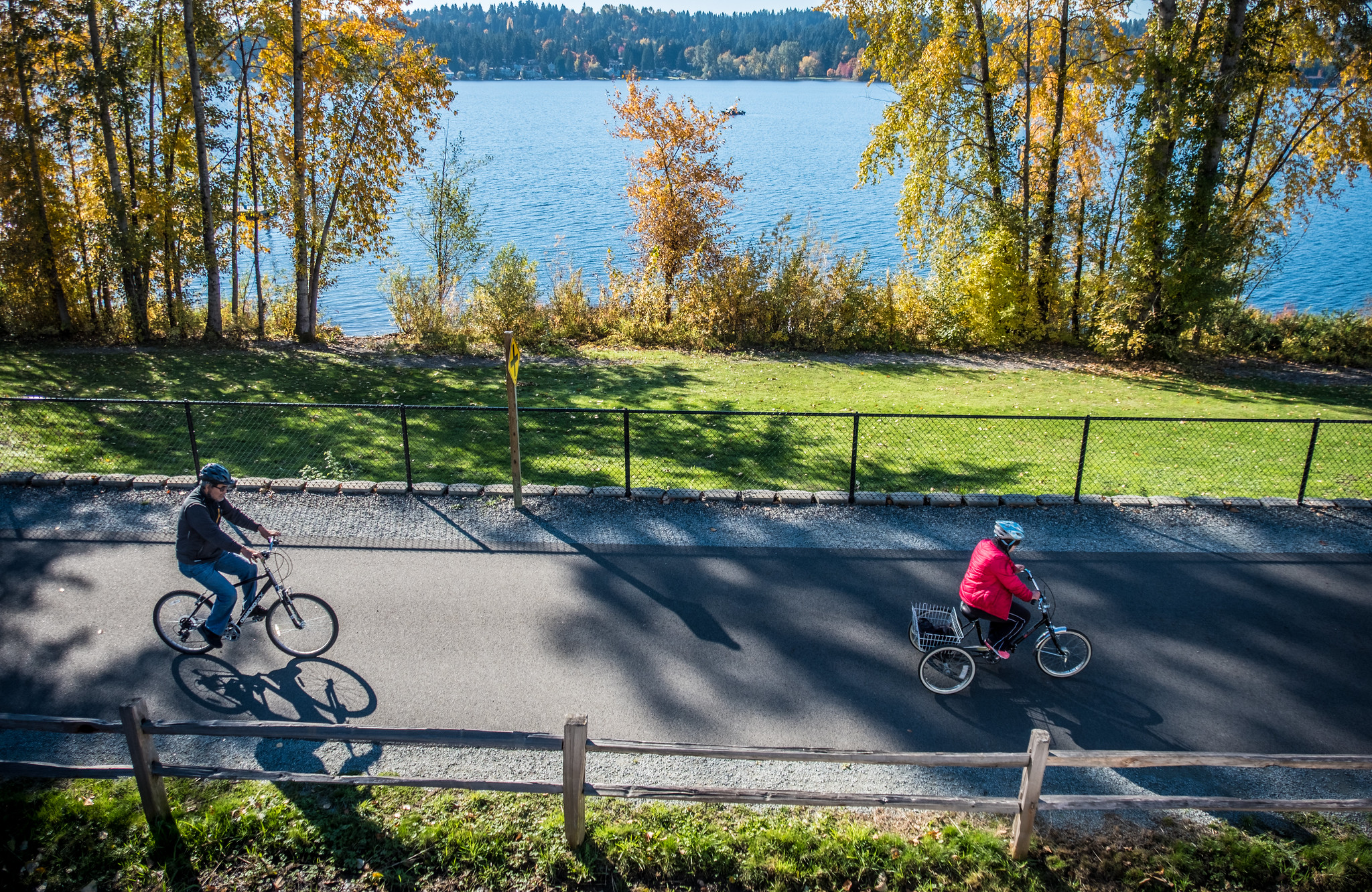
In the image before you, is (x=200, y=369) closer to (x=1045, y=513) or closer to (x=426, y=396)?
(x=426, y=396)

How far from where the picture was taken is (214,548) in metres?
7.45

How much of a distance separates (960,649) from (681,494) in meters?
4.91

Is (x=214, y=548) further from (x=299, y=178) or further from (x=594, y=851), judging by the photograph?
(x=299, y=178)

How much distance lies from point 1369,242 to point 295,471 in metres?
52.9

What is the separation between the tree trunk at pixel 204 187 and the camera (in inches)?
788

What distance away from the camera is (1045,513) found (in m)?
11.1

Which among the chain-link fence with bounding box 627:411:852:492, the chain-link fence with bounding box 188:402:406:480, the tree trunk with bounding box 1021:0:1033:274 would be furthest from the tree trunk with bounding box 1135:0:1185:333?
the chain-link fence with bounding box 188:402:406:480

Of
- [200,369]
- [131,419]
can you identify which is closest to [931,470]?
[131,419]

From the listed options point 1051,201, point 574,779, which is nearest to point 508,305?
point 1051,201

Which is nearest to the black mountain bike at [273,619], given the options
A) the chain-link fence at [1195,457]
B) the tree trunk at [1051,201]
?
the chain-link fence at [1195,457]

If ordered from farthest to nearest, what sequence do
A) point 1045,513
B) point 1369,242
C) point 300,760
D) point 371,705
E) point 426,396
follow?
1. point 1369,242
2. point 426,396
3. point 1045,513
4. point 371,705
5. point 300,760

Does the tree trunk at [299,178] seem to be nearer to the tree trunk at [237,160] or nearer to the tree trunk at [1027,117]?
the tree trunk at [237,160]

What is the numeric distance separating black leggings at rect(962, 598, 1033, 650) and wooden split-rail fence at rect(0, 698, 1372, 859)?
6.37 ft

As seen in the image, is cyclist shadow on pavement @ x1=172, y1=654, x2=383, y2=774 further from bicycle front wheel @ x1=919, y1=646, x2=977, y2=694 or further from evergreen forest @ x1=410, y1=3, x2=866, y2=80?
evergreen forest @ x1=410, y1=3, x2=866, y2=80
